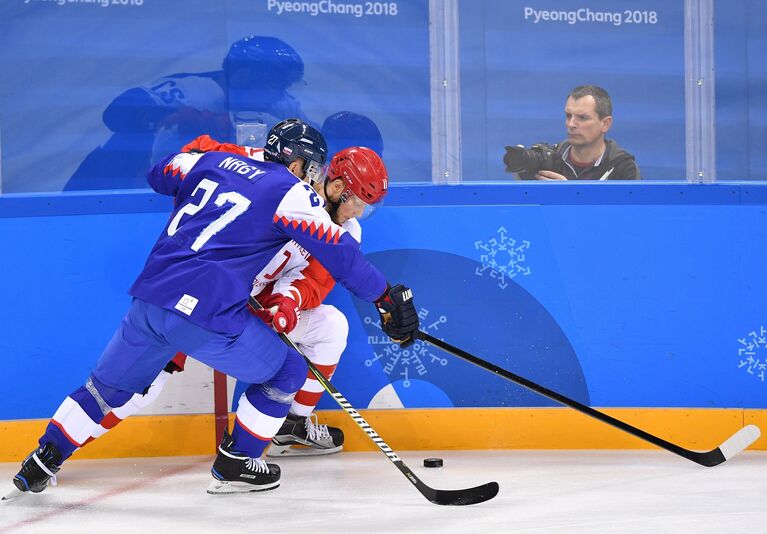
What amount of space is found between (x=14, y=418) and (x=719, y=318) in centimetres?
266

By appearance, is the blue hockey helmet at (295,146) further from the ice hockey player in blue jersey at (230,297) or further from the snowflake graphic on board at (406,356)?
the snowflake graphic on board at (406,356)

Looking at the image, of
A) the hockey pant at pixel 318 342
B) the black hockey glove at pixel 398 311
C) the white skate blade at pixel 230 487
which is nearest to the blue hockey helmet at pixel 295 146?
the black hockey glove at pixel 398 311

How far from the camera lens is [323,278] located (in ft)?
12.1

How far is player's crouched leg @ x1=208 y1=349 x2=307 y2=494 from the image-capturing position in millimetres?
3213

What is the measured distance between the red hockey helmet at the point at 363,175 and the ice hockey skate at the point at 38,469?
4.08 feet

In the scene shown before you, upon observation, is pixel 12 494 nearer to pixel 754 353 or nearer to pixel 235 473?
pixel 235 473

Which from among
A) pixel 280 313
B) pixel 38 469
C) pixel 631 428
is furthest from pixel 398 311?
pixel 38 469

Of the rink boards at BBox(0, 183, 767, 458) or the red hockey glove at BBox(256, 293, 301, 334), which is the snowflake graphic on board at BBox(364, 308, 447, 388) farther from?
the red hockey glove at BBox(256, 293, 301, 334)

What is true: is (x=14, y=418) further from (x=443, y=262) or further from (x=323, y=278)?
(x=443, y=262)

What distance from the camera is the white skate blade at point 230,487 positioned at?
3252 mm

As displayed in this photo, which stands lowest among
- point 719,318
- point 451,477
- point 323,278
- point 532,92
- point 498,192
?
point 451,477

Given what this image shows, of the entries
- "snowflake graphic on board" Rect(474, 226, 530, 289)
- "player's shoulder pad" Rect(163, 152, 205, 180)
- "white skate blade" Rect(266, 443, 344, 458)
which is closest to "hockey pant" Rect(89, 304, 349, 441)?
"white skate blade" Rect(266, 443, 344, 458)

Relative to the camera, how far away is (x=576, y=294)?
3.97m

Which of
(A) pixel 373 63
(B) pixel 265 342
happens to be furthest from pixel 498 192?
(B) pixel 265 342
